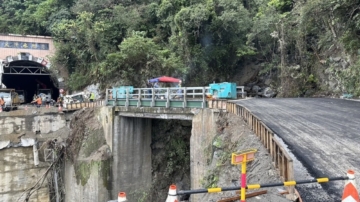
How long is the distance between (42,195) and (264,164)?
17712mm

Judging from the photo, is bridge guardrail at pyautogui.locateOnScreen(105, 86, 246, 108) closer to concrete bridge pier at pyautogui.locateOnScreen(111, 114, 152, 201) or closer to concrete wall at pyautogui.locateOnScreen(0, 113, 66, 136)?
concrete bridge pier at pyautogui.locateOnScreen(111, 114, 152, 201)

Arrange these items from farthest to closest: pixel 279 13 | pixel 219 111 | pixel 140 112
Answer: pixel 279 13 < pixel 140 112 < pixel 219 111

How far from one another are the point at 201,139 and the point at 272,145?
19.2 feet

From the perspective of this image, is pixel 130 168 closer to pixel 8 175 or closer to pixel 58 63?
pixel 8 175

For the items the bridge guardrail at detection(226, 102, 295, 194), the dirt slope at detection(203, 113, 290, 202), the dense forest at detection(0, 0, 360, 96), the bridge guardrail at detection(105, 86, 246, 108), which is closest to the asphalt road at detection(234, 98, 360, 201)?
the bridge guardrail at detection(226, 102, 295, 194)

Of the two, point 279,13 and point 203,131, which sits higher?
point 279,13

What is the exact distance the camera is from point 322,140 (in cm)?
692

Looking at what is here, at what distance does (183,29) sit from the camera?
23141 millimetres

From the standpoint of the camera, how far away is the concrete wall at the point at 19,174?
1869cm

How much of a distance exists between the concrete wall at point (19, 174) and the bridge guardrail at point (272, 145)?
48.9 feet

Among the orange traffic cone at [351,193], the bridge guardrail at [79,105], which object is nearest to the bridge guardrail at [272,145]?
the orange traffic cone at [351,193]

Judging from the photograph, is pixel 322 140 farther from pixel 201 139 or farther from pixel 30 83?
pixel 30 83

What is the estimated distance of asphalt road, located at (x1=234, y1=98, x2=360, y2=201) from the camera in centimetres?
501

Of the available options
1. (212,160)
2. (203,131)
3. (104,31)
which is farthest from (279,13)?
(212,160)
